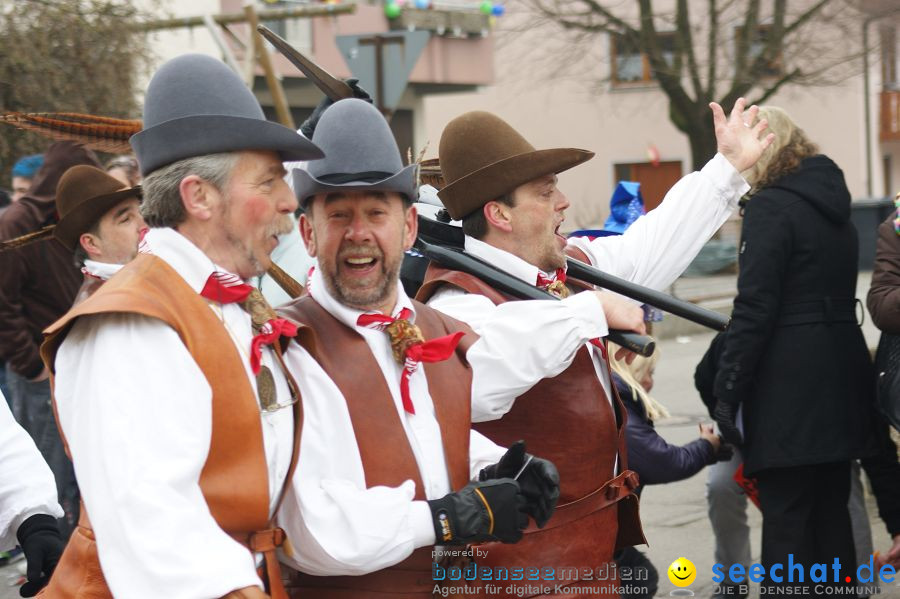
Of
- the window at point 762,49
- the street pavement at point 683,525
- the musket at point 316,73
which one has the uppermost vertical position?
the window at point 762,49

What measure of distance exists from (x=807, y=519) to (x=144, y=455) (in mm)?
3217

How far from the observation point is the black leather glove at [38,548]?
286 cm

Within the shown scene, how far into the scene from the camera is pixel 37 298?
628 centimetres

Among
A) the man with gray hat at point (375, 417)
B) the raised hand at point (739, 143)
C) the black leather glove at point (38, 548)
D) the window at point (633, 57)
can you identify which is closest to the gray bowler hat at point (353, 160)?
the man with gray hat at point (375, 417)

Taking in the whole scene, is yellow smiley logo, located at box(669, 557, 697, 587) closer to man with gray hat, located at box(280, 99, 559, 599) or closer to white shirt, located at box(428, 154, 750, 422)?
white shirt, located at box(428, 154, 750, 422)

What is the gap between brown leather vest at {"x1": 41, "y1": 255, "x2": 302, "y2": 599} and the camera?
2107 millimetres

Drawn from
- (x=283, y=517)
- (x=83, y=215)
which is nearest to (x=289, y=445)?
(x=283, y=517)

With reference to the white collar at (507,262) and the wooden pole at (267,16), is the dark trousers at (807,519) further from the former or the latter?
the wooden pole at (267,16)

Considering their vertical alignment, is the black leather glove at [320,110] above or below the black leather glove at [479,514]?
above

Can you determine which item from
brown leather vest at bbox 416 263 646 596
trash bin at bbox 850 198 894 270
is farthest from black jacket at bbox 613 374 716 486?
trash bin at bbox 850 198 894 270

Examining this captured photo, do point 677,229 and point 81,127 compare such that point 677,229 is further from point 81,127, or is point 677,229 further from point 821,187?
point 81,127

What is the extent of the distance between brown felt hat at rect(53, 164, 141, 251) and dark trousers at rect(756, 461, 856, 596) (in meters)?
2.79

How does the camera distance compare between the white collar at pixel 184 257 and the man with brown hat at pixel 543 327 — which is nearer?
the white collar at pixel 184 257

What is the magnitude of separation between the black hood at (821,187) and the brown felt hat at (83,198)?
2.59 metres
